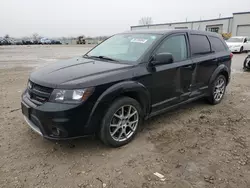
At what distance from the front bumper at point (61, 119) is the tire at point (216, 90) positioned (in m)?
3.16

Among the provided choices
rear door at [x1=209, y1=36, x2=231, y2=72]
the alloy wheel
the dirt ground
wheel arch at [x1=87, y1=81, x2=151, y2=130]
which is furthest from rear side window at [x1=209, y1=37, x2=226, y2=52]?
the alloy wheel

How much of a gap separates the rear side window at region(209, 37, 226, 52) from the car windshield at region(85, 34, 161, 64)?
1814mm

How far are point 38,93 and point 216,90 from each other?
3.98 m

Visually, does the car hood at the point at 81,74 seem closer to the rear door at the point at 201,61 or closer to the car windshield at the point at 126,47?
the car windshield at the point at 126,47

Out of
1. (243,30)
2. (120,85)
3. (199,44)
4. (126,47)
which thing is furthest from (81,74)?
(243,30)

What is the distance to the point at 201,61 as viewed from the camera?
172 inches

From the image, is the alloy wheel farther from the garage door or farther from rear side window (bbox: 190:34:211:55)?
the garage door

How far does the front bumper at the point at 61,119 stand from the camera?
2.69m

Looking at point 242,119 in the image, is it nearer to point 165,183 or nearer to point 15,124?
point 165,183

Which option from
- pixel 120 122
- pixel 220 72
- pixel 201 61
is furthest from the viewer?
pixel 220 72

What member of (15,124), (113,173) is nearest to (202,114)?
(113,173)

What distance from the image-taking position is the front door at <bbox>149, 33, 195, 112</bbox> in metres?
3.56

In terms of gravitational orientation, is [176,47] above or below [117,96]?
above

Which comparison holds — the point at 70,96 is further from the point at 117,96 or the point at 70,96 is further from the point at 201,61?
the point at 201,61
